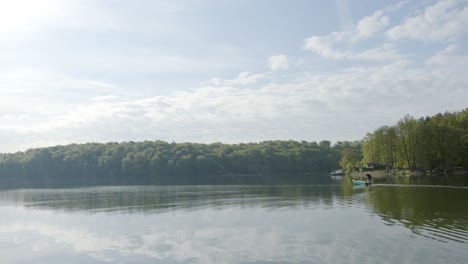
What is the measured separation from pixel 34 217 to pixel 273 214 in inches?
1110

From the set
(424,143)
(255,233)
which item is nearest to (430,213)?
(255,233)

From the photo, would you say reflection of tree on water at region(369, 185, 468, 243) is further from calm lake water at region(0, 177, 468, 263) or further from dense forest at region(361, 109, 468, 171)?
dense forest at region(361, 109, 468, 171)

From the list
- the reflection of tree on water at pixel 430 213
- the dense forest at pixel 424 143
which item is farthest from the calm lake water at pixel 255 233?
the dense forest at pixel 424 143

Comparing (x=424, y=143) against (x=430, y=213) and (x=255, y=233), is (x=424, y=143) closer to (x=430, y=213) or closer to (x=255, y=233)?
(x=430, y=213)

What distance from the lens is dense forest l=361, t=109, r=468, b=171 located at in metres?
111

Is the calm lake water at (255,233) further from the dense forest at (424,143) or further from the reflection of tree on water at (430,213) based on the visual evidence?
the dense forest at (424,143)

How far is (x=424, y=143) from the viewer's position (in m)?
111

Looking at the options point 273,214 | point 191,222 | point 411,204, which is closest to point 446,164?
point 411,204

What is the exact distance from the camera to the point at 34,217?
4997 cm

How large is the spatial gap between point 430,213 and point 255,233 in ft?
53.5

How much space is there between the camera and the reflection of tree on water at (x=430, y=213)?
2923 cm

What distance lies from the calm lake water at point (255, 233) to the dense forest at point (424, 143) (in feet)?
211

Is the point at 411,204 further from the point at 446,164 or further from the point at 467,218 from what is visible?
the point at 446,164

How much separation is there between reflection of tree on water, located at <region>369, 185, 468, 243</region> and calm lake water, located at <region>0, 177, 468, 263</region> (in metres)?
0.07
